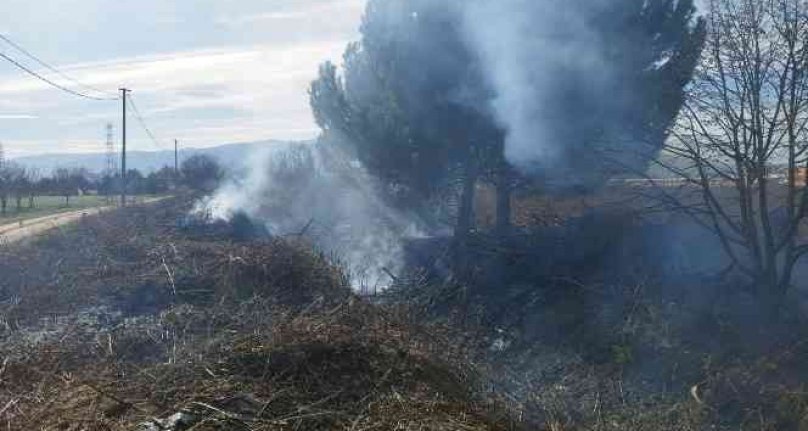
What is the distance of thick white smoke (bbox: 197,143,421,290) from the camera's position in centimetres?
1670

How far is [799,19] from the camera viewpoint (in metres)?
9.73

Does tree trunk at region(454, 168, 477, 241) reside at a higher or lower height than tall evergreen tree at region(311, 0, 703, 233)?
lower

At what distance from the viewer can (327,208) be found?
25.2m

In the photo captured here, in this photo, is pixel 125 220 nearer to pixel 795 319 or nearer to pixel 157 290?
pixel 157 290

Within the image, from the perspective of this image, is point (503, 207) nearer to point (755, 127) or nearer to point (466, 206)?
point (466, 206)

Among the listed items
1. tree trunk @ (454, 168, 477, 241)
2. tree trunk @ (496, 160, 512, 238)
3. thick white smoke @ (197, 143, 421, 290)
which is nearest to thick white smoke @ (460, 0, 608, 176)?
tree trunk @ (496, 160, 512, 238)

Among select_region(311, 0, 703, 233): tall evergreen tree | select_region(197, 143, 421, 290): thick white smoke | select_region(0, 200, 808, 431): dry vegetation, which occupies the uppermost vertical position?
select_region(311, 0, 703, 233): tall evergreen tree

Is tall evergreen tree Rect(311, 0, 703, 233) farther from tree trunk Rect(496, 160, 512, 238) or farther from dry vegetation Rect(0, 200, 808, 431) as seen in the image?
dry vegetation Rect(0, 200, 808, 431)

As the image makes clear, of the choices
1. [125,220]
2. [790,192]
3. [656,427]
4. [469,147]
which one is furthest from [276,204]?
[656,427]

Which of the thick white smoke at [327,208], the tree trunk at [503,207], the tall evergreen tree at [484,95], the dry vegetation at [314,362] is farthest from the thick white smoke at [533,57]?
the thick white smoke at [327,208]

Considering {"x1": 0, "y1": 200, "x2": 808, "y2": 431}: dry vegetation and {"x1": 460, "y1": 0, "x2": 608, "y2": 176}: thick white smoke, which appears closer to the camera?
{"x1": 0, "y1": 200, "x2": 808, "y2": 431}: dry vegetation

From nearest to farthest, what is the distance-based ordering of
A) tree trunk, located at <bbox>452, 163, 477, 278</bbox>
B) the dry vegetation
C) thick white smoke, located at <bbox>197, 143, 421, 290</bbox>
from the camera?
the dry vegetation → tree trunk, located at <bbox>452, 163, 477, 278</bbox> → thick white smoke, located at <bbox>197, 143, 421, 290</bbox>

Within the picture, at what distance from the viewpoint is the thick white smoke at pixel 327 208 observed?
658 inches

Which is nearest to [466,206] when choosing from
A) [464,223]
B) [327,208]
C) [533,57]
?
[464,223]
